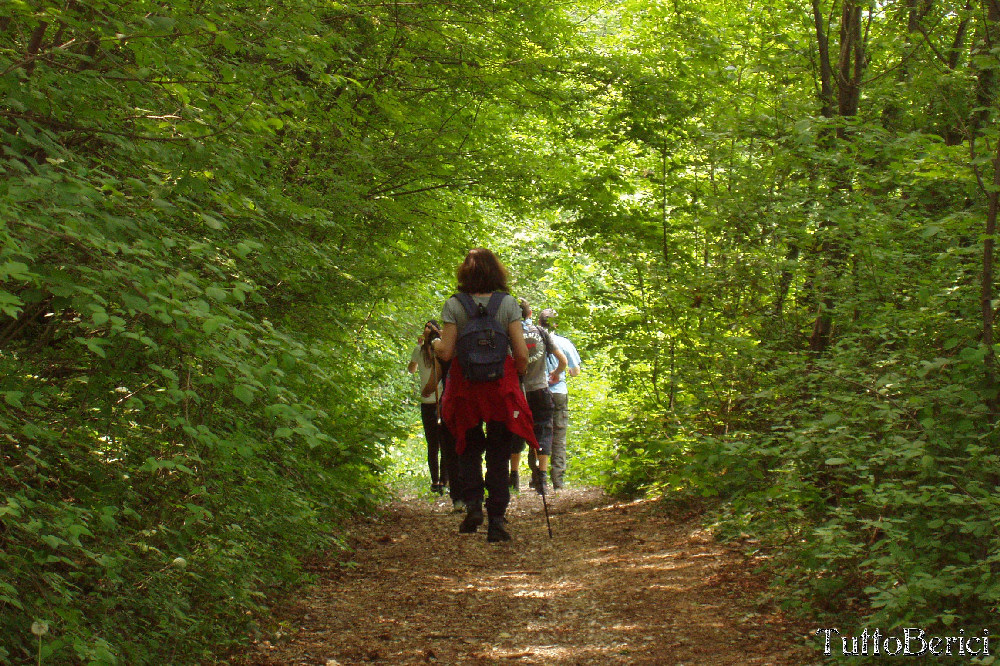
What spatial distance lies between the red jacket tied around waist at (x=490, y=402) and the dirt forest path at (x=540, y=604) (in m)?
1.11

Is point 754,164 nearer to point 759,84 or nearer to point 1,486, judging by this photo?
point 759,84

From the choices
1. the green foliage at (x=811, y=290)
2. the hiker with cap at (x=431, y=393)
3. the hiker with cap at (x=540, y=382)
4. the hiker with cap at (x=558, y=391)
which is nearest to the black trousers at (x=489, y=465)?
the hiker with cap at (x=431, y=393)

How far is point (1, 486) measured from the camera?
3092mm

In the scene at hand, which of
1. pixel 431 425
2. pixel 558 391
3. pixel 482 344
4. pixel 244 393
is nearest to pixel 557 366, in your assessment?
pixel 558 391

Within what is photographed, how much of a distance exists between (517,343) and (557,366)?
3.58m

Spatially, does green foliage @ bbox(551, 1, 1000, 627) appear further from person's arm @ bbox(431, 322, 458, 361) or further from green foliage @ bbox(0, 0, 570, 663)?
green foliage @ bbox(0, 0, 570, 663)

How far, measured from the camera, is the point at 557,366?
9953 millimetres

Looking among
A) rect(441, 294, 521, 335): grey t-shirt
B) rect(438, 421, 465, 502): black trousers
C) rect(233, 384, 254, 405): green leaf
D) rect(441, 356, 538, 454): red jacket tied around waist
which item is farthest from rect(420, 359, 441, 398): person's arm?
rect(233, 384, 254, 405): green leaf

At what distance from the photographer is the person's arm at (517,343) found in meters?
6.43

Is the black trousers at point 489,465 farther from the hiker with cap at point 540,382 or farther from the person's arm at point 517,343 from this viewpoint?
the hiker with cap at point 540,382

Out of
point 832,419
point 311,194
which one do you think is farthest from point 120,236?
point 832,419

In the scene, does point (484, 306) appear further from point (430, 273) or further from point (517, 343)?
point (430, 273)

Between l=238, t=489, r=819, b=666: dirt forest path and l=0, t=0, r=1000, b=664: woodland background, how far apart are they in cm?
38

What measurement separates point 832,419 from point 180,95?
330cm
